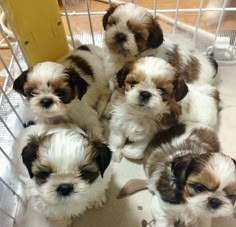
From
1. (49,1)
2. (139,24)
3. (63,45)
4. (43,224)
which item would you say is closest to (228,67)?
(139,24)

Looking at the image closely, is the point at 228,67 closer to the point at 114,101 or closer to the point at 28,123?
the point at 114,101

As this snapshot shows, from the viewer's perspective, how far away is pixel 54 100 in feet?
6.30

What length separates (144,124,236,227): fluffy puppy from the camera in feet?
5.01

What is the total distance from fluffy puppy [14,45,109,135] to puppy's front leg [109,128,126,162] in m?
0.09

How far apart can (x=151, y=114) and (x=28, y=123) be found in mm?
Answer: 794

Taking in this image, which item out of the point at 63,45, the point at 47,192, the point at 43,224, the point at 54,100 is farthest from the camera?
the point at 63,45

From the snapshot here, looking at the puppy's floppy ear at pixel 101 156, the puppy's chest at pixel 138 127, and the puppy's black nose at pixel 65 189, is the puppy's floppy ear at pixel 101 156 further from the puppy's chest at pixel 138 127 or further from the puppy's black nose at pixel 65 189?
the puppy's chest at pixel 138 127

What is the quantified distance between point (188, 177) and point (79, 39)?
68.5 inches

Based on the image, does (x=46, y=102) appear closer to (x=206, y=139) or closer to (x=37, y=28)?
(x=37, y=28)

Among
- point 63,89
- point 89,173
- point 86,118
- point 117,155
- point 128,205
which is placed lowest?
point 128,205

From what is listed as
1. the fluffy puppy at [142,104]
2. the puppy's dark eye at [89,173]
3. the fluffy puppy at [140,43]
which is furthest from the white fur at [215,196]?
the fluffy puppy at [140,43]

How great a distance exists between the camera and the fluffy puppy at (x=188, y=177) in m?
1.53

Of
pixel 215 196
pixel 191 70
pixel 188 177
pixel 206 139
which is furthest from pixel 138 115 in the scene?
pixel 215 196

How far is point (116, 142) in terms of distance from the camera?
2.29m
